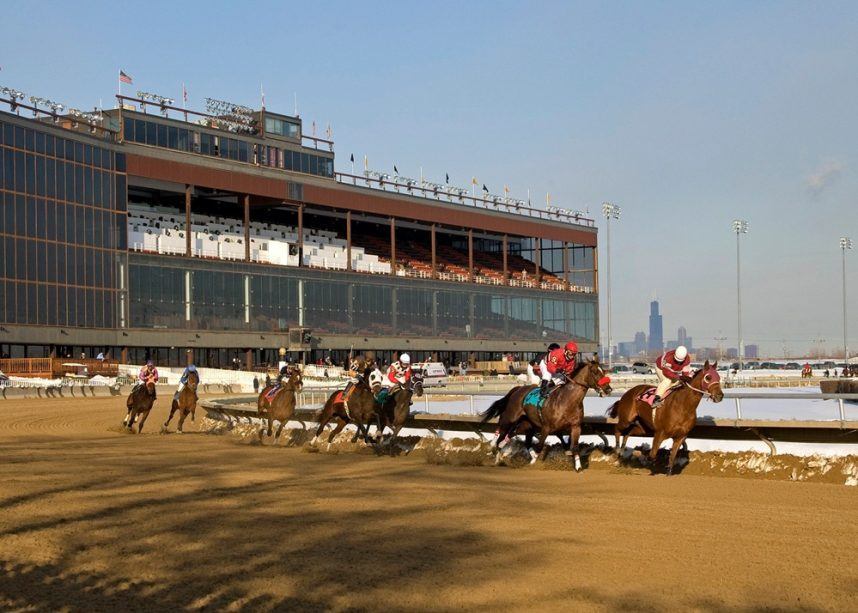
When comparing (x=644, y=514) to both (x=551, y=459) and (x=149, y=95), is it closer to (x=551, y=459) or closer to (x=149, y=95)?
(x=551, y=459)

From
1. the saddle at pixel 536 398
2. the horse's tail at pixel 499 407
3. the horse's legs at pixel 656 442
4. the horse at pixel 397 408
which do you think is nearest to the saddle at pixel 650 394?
the horse's legs at pixel 656 442

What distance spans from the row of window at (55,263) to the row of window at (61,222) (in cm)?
53

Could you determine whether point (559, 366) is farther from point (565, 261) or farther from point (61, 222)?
point (565, 261)

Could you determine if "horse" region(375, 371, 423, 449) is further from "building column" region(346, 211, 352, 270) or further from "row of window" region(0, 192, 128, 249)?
"building column" region(346, 211, 352, 270)

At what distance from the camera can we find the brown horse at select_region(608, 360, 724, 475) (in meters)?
18.5

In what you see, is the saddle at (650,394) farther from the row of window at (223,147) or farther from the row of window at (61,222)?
the row of window at (223,147)

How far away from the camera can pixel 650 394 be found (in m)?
19.8

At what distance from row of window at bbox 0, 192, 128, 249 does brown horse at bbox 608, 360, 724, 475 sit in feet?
189

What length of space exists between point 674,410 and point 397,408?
7228 mm

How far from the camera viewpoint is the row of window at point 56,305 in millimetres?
69875

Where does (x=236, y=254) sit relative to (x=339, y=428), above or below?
above

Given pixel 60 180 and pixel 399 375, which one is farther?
pixel 60 180

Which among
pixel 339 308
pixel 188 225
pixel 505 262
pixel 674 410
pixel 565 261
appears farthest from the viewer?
pixel 565 261

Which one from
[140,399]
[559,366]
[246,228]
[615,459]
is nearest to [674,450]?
[615,459]
